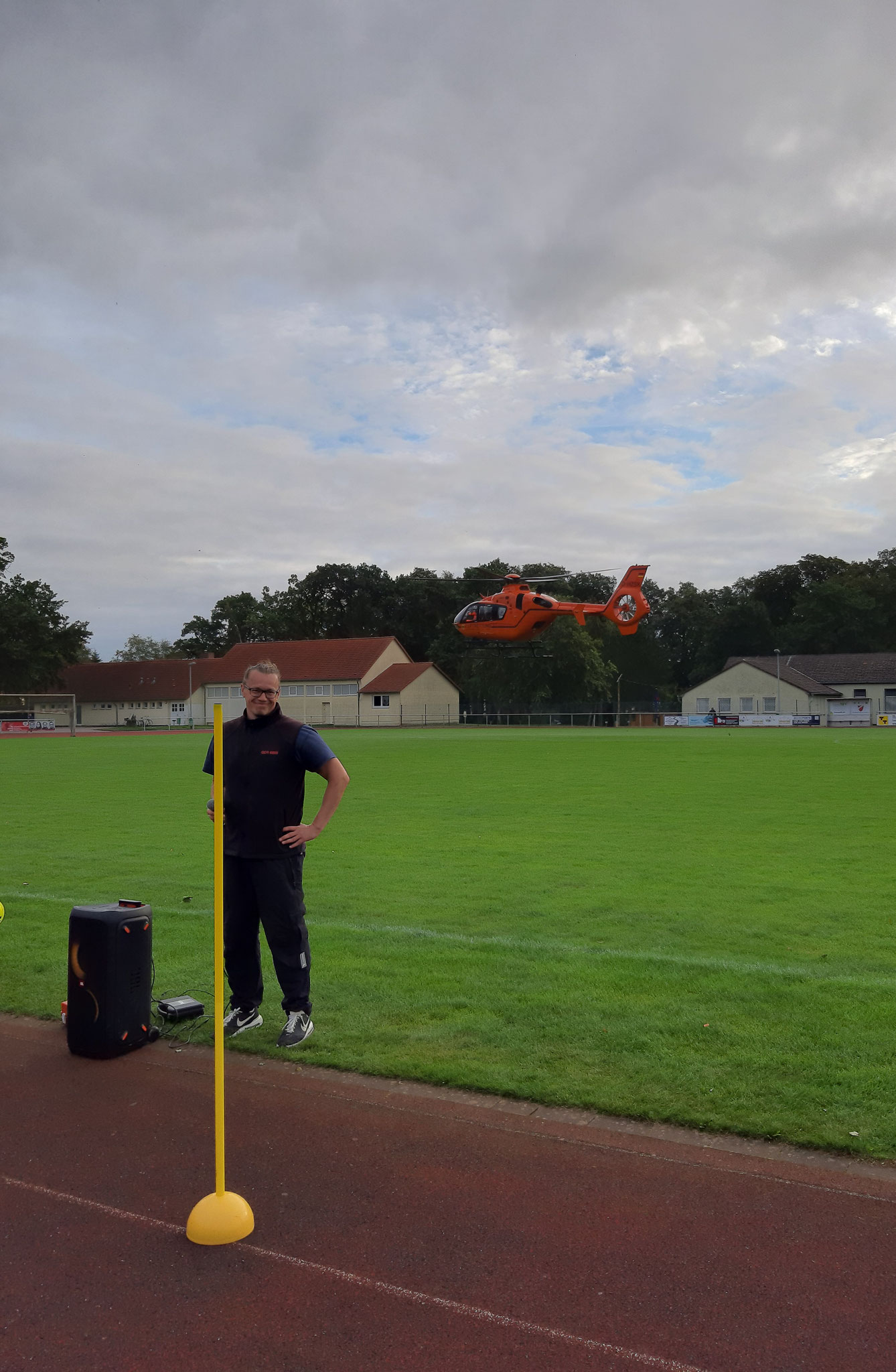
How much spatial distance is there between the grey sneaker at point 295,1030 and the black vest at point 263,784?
92 cm

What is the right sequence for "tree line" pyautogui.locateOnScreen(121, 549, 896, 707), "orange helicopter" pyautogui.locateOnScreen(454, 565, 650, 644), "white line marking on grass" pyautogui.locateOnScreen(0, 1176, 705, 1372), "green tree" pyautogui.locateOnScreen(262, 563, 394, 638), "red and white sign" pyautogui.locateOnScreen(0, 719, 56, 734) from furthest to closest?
"green tree" pyautogui.locateOnScreen(262, 563, 394, 638) → "tree line" pyautogui.locateOnScreen(121, 549, 896, 707) → "red and white sign" pyautogui.locateOnScreen(0, 719, 56, 734) → "orange helicopter" pyautogui.locateOnScreen(454, 565, 650, 644) → "white line marking on grass" pyautogui.locateOnScreen(0, 1176, 705, 1372)

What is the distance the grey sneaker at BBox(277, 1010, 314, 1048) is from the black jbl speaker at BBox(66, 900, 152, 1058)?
804 millimetres

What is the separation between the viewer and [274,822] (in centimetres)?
557

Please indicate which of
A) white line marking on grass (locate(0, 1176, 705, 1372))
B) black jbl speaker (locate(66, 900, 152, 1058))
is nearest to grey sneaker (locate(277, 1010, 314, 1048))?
black jbl speaker (locate(66, 900, 152, 1058))

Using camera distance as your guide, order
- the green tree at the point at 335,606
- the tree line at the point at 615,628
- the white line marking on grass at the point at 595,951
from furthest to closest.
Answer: the green tree at the point at 335,606 → the tree line at the point at 615,628 → the white line marking on grass at the point at 595,951

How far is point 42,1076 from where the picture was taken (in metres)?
5.24

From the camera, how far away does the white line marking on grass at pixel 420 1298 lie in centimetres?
294

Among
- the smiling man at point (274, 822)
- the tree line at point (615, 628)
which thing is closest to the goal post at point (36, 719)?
the tree line at point (615, 628)

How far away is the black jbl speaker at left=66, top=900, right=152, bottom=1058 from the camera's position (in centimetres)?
546

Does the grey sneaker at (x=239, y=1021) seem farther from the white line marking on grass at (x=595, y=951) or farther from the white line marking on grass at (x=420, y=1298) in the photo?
the white line marking on grass at (x=595, y=951)

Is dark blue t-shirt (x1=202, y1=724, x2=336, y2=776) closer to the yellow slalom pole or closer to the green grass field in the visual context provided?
the green grass field

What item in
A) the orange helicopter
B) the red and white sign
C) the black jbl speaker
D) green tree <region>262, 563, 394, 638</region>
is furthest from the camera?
green tree <region>262, 563, 394, 638</region>

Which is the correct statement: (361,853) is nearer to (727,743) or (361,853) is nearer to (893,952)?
(893,952)

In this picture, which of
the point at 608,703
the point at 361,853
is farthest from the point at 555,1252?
the point at 608,703
